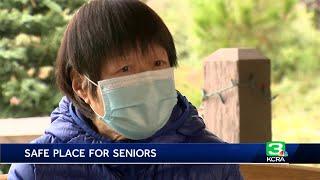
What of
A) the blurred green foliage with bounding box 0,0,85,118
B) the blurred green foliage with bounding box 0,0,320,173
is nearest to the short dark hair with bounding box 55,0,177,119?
the blurred green foliage with bounding box 0,0,85,118

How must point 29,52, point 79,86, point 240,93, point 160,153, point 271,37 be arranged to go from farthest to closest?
point 271,37 → point 29,52 → point 240,93 → point 79,86 → point 160,153

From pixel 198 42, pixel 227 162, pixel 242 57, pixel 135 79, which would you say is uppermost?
pixel 198 42

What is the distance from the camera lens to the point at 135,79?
3.05 feet

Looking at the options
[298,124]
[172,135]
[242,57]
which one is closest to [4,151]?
[172,135]

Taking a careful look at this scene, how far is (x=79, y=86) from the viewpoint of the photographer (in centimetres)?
99

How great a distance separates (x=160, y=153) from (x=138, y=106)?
0.35 ft

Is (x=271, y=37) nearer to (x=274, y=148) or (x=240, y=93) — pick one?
(x=240, y=93)

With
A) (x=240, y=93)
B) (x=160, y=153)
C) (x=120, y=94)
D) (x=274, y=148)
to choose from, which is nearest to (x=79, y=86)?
(x=120, y=94)

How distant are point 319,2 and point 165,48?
4.05m

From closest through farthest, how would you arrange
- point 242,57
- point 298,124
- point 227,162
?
point 227,162 → point 242,57 → point 298,124

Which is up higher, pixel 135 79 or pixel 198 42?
pixel 198 42

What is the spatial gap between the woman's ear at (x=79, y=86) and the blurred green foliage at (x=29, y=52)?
2016 millimetres

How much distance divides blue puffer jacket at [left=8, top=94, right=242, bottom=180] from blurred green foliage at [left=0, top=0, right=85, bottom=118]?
6.72 feet

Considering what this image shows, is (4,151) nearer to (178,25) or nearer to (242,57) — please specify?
(242,57)
